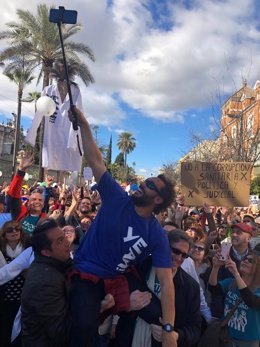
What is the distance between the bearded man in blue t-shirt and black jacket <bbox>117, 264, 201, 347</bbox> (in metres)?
0.18

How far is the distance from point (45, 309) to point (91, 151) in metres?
1.10

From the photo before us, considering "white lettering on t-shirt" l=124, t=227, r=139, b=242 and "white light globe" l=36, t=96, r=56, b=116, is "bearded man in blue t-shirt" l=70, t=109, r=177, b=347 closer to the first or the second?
"white lettering on t-shirt" l=124, t=227, r=139, b=242

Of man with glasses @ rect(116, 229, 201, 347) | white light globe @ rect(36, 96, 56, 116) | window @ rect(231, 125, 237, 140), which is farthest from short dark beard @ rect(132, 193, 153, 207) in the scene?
window @ rect(231, 125, 237, 140)

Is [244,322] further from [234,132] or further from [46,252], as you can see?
Result: [234,132]

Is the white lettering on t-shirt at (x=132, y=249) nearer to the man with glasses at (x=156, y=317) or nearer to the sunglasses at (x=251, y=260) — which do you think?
the man with glasses at (x=156, y=317)

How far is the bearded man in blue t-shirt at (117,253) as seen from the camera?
2.42 metres

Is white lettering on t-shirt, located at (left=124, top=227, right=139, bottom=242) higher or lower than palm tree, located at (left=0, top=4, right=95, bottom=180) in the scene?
lower

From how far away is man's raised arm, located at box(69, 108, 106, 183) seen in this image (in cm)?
267

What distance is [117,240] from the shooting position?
8.09 feet

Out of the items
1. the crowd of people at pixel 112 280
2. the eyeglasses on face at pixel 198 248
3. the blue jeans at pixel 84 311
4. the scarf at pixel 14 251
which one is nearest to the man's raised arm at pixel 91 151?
the crowd of people at pixel 112 280

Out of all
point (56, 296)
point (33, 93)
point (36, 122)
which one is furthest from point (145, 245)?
point (33, 93)

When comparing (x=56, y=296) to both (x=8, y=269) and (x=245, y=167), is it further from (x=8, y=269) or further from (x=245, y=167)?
(x=245, y=167)

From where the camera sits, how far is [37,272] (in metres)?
2.54

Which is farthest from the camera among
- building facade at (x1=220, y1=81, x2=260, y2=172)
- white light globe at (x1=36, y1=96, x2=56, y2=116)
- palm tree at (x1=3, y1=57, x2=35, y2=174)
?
palm tree at (x1=3, y1=57, x2=35, y2=174)
